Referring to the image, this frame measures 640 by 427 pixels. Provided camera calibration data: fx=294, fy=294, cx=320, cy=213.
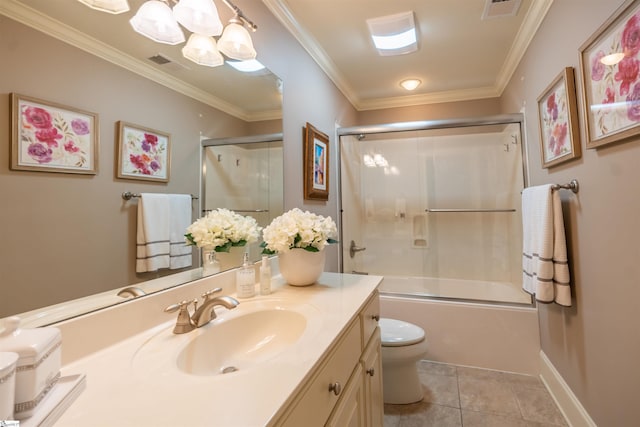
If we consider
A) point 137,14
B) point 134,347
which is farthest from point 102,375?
point 137,14

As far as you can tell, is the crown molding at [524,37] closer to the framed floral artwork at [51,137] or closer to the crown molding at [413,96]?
the crown molding at [413,96]

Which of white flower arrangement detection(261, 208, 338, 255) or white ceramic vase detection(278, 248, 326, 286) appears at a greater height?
white flower arrangement detection(261, 208, 338, 255)

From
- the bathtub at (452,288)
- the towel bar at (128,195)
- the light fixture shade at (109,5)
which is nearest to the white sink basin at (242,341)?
the towel bar at (128,195)

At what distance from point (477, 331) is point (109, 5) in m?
2.62

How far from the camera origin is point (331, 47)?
2227 mm

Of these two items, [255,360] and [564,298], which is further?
[564,298]

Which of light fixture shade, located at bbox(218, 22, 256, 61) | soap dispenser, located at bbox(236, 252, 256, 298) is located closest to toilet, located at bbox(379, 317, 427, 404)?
soap dispenser, located at bbox(236, 252, 256, 298)

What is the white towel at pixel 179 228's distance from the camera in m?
1.05

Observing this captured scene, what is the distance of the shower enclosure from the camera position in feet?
9.01

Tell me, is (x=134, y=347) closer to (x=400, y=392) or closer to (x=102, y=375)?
(x=102, y=375)

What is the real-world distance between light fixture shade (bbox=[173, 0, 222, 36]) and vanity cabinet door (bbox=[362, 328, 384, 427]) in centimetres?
138

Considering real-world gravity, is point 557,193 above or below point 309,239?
above

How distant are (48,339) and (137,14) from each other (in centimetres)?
97

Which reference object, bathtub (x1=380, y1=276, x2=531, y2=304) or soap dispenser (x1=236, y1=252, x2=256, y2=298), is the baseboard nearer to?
bathtub (x1=380, y1=276, x2=531, y2=304)
